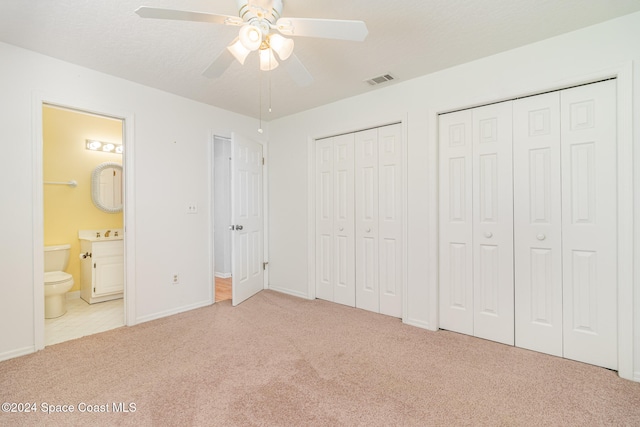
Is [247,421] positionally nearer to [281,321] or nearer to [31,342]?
[281,321]

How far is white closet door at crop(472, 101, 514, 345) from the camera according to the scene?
8.00 feet

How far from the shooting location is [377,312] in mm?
3201

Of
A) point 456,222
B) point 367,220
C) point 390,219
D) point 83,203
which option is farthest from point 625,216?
point 83,203

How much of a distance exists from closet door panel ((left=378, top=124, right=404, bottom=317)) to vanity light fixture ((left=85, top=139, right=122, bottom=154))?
3657mm

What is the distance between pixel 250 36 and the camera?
156cm

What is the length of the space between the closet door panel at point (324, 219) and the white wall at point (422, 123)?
11 cm

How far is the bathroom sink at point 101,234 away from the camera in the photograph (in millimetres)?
3693

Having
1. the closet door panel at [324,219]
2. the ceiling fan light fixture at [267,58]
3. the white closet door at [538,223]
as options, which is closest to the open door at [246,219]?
the closet door panel at [324,219]

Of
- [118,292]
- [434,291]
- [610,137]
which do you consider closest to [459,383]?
[434,291]

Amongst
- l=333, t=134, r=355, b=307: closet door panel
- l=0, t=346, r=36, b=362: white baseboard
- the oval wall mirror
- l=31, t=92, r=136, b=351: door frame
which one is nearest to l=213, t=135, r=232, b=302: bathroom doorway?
the oval wall mirror

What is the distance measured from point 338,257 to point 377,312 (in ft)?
2.48

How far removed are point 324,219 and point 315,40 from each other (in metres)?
2.01

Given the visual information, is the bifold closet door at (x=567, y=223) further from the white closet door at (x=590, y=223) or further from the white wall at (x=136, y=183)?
the white wall at (x=136, y=183)

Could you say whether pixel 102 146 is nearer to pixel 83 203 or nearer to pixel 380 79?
pixel 83 203
